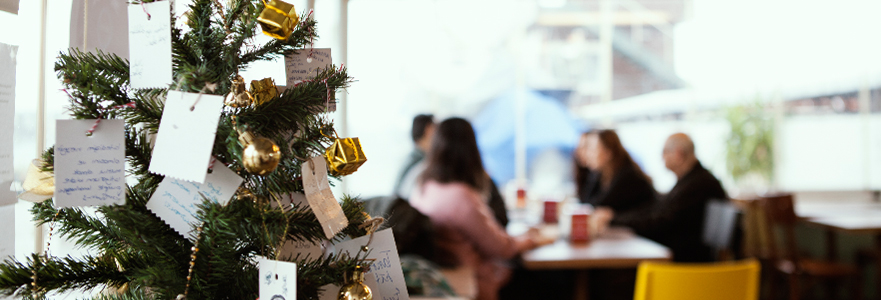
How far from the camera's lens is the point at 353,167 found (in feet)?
2.01

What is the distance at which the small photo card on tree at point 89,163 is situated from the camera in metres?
0.53

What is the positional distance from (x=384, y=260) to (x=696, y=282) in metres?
1.36

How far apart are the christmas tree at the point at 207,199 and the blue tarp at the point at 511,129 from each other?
15.6 feet

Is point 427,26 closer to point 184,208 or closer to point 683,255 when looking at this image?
point 683,255

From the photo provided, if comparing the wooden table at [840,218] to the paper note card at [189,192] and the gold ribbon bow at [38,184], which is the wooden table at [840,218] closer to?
the paper note card at [189,192]

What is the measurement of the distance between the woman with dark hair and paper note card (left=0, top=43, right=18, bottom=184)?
184cm

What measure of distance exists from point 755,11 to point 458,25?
3.10 m

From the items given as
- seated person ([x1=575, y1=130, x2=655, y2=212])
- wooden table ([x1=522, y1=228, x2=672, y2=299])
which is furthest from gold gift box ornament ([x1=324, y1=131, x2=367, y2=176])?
seated person ([x1=575, y1=130, x2=655, y2=212])

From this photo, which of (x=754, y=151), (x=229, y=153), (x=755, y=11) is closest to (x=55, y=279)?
(x=229, y=153)

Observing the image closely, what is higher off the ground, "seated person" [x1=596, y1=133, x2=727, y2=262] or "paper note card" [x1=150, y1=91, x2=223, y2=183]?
"paper note card" [x1=150, y1=91, x2=223, y2=183]

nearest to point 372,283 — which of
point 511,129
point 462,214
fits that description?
point 462,214

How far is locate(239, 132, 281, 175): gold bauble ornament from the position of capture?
52 cm

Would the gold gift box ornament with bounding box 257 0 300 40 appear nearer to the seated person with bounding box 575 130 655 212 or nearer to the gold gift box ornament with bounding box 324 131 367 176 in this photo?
the gold gift box ornament with bounding box 324 131 367 176

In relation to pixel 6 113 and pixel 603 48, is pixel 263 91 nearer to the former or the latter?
pixel 6 113
